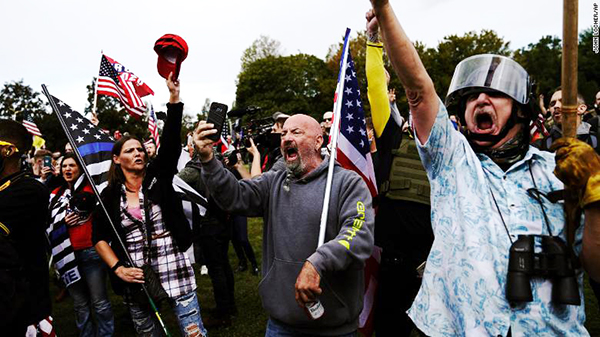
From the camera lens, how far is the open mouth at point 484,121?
2.05m

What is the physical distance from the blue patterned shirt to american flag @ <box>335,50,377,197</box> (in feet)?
5.88

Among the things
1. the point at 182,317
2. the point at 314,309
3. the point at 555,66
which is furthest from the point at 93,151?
the point at 555,66

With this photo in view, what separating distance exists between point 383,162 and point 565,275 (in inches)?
92.3

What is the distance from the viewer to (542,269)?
5.79 feet

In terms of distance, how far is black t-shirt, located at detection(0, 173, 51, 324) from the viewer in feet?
9.73

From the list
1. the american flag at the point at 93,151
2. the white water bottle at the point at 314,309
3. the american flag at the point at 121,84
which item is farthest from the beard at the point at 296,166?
the american flag at the point at 121,84

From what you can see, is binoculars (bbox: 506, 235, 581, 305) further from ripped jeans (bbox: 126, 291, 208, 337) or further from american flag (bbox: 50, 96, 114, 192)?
american flag (bbox: 50, 96, 114, 192)

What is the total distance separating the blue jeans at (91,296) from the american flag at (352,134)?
2.80 meters

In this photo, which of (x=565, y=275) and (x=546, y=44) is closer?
(x=565, y=275)

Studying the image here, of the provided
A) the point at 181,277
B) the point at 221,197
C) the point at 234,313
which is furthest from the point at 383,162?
the point at 234,313

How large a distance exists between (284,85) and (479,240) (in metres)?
51.4

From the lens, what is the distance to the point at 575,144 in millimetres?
1816

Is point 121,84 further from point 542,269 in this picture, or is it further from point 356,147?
point 542,269

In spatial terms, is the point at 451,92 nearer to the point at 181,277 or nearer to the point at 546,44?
the point at 181,277
